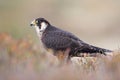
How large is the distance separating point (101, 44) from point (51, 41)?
10.4m

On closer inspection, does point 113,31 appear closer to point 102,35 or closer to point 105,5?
point 102,35

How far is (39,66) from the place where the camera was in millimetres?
9422

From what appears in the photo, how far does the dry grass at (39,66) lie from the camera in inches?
342

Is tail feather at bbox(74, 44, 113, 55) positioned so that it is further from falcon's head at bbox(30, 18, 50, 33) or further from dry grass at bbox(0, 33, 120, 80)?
falcon's head at bbox(30, 18, 50, 33)

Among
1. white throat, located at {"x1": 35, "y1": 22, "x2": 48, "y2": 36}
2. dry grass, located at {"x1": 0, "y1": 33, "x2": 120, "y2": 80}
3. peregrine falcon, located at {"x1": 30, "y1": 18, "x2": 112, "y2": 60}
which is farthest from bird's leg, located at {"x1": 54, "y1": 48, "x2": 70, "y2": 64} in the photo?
white throat, located at {"x1": 35, "y1": 22, "x2": 48, "y2": 36}

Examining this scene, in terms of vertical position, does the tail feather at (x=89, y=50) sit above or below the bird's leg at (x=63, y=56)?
above

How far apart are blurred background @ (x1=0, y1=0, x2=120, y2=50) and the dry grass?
16.7 meters

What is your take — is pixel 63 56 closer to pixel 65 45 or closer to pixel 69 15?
pixel 65 45

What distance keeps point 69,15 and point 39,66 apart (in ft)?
78.3

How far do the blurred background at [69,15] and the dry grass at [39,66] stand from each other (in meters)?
16.7

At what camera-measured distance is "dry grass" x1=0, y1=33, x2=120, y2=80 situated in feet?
28.5

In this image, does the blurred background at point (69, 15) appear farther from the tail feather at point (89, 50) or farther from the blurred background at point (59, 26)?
the tail feather at point (89, 50)

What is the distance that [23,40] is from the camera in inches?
428

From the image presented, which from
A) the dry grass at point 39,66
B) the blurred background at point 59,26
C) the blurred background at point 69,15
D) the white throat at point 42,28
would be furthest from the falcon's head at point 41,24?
the blurred background at point 69,15
